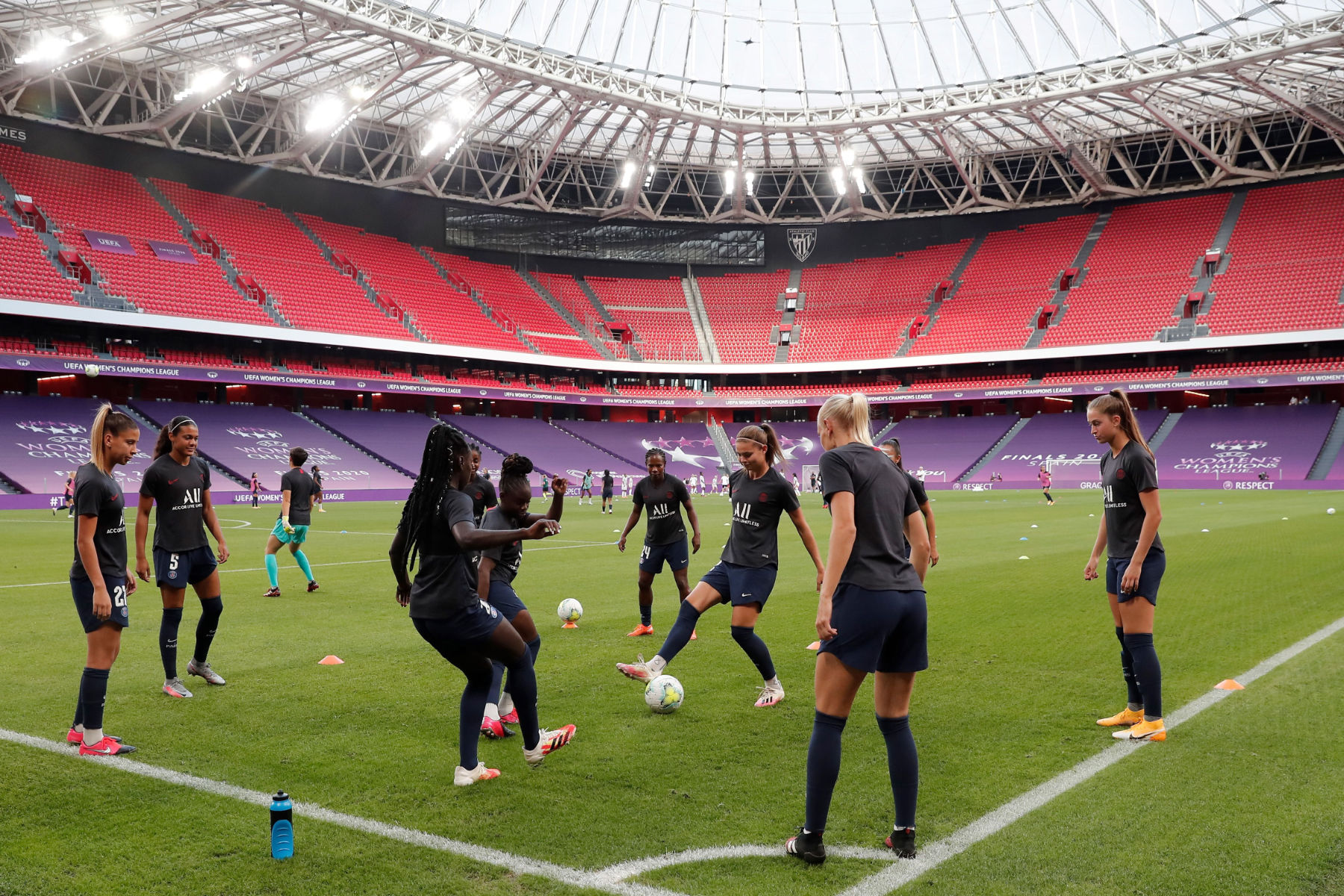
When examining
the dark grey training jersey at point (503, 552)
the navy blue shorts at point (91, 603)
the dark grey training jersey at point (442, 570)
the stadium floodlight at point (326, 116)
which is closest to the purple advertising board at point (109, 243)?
the stadium floodlight at point (326, 116)

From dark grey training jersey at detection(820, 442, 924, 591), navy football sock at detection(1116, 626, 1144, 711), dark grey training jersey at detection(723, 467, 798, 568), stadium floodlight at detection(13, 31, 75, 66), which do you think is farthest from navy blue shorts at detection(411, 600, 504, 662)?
stadium floodlight at detection(13, 31, 75, 66)

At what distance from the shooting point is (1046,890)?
4164 mm

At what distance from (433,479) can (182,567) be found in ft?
13.1

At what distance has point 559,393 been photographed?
6075 centimetres

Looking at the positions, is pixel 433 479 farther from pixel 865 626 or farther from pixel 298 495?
pixel 298 495

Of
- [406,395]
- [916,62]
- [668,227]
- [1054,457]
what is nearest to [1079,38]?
[916,62]

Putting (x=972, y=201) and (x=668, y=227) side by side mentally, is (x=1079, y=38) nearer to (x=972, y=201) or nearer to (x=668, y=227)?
(x=972, y=201)

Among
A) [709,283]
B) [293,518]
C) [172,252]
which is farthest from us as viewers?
[709,283]

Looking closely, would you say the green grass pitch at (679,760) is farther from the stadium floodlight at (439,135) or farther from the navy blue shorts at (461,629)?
the stadium floodlight at (439,135)

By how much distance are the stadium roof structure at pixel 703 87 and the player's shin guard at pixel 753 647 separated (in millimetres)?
34760

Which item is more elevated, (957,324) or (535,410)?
(957,324)

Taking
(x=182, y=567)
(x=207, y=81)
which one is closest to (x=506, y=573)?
(x=182, y=567)

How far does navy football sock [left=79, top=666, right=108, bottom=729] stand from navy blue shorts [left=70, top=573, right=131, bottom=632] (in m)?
0.31

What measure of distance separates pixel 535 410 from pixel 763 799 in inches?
2345
